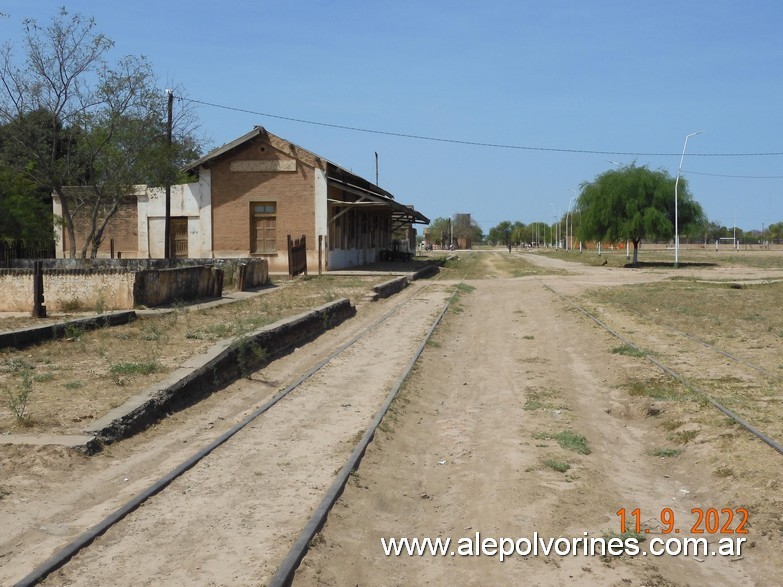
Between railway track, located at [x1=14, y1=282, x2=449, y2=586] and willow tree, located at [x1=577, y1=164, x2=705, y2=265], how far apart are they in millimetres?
47294

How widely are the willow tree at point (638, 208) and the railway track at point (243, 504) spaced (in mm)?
47294

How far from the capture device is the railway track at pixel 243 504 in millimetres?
4891

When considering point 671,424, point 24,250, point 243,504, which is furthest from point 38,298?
point 24,250

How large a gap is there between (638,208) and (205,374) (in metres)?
49.2

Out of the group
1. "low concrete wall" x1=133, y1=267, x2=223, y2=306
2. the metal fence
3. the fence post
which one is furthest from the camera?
the metal fence

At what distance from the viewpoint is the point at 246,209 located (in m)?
35.6

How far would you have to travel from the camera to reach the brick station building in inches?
1380

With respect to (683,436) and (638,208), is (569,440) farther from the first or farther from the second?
(638,208)

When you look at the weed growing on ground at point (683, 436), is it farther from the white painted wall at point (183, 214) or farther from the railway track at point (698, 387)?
the white painted wall at point (183, 214)

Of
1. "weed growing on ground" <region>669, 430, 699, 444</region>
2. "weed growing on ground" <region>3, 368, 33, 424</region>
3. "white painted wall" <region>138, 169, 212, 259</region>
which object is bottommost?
"weed growing on ground" <region>669, 430, 699, 444</region>

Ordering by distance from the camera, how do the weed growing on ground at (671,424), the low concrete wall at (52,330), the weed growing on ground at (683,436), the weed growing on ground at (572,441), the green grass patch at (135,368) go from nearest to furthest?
the weed growing on ground at (572,441)
the weed growing on ground at (683,436)
the weed growing on ground at (671,424)
the green grass patch at (135,368)
the low concrete wall at (52,330)

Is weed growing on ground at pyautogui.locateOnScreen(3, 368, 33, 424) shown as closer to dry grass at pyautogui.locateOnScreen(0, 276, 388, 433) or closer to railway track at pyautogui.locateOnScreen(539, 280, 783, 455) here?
dry grass at pyautogui.locateOnScreen(0, 276, 388, 433)

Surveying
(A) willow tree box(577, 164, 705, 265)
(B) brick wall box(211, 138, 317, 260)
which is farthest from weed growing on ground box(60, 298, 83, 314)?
(A) willow tree box(577, 164, 705, 265)

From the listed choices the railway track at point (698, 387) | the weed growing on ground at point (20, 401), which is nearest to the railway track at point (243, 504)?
the weed growing on ground at point (20, 401)
